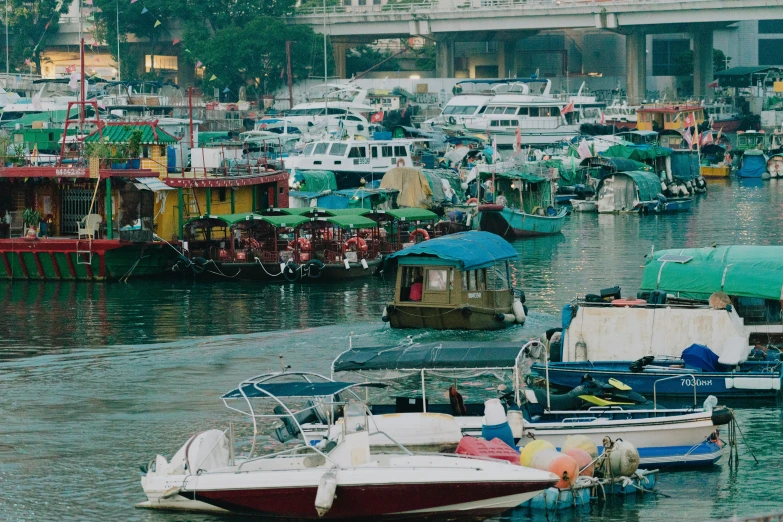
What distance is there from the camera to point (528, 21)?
394 ft

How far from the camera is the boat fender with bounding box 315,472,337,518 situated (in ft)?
72.2

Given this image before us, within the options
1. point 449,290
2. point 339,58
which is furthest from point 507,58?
point 449,290

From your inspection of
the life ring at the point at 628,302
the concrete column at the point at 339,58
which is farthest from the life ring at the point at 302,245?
the concrete column at the point at 339,58

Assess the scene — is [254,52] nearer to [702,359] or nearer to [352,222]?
[352,222]

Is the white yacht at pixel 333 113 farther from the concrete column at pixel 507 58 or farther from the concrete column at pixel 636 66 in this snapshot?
the concrete column at pixel 636 66

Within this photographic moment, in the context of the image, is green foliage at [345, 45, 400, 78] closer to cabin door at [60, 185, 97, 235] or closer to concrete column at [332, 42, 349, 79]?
concrete column at [332, 42, 349, 79]

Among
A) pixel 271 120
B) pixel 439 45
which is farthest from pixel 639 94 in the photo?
pixel 271 120

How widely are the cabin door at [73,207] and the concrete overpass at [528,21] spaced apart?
71023 mm

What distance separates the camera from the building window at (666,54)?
13462cm

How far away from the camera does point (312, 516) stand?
2275 centimetres

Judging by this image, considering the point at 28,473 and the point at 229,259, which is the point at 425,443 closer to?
the point at 28,473

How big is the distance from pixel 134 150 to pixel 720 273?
24.7m

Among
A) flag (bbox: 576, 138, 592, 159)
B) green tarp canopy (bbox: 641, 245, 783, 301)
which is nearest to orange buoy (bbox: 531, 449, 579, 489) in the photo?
green tarp canopy (bbox: 641, 245, 783, 301)

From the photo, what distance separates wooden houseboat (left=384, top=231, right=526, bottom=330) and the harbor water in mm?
417
